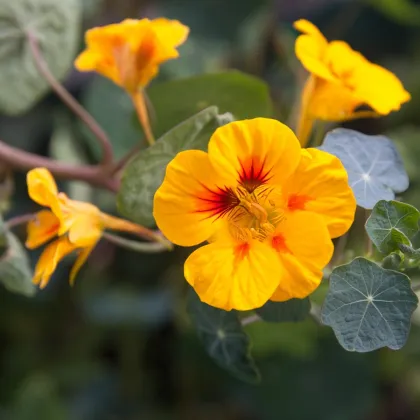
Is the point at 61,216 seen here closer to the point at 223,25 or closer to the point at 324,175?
the point at 324,175

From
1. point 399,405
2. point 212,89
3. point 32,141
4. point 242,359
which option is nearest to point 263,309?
point 242,359

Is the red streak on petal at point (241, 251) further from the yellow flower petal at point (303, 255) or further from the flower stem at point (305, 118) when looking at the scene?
the flower stem at point (305, 118)

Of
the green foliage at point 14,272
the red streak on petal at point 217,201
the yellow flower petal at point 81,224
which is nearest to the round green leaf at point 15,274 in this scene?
the green foliage at point 14,272

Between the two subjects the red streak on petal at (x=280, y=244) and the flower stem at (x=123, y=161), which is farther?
the flower stem at (x=123, y=161)

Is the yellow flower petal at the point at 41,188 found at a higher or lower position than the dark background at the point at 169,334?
higher

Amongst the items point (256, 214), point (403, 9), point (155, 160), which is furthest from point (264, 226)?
point (403, 9)

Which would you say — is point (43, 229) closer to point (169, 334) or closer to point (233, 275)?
point (233, 275)
